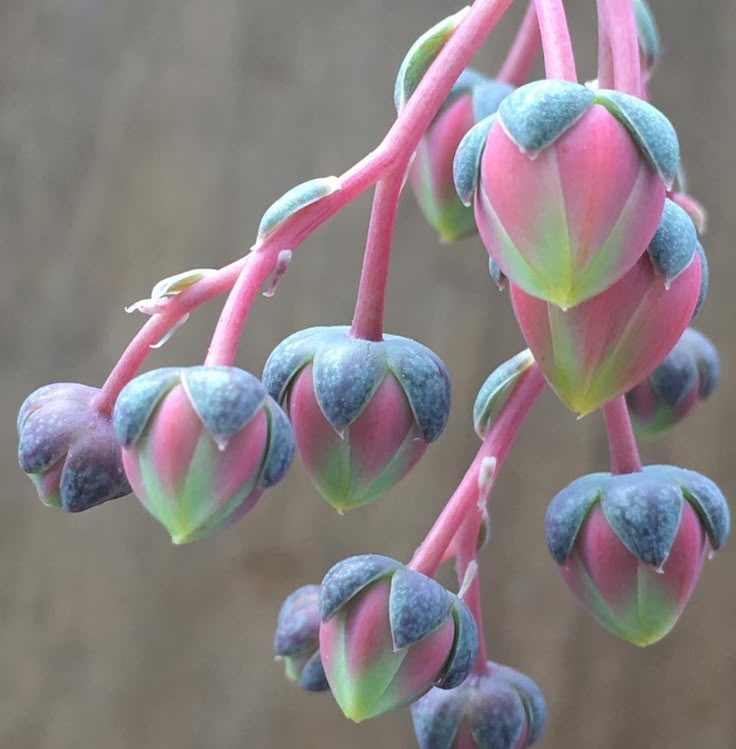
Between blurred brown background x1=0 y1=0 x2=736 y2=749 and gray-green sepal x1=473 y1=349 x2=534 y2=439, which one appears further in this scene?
blurred brown background x1=0 y1=0 x2=736 y2=749

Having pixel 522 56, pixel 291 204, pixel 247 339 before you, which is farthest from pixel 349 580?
pixel 247 339

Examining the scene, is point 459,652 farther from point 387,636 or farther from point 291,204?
point 291,204

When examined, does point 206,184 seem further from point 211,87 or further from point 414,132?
point 414,132

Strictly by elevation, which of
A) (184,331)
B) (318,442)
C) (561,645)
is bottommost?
(561,645)

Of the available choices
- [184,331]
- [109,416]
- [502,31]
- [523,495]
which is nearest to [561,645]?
[523,495]

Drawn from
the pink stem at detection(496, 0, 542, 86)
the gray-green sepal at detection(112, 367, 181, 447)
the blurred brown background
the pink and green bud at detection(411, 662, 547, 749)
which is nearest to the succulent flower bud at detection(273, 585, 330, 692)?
the pink and green bud at detection(411, 662, 547, 749)

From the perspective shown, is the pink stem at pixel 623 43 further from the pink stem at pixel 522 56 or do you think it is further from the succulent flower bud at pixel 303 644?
the succulent flower bud at pixel 303 644

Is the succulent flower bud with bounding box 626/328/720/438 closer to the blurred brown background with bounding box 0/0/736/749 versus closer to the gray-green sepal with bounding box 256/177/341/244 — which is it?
the gray-green sepal with bounding box 256/177/341/244
